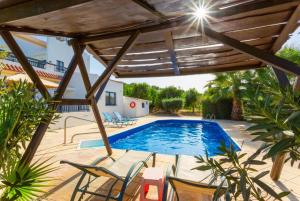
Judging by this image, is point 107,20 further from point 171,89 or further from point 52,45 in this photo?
point 171,89

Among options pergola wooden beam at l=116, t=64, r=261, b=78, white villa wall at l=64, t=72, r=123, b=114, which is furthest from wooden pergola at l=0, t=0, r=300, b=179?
white villa wall at l=64, t=72, r=123, b=114

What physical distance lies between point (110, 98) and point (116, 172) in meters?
17.5

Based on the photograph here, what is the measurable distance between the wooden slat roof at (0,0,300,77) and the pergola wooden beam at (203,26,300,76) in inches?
11.6

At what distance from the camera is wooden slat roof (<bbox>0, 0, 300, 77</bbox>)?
274 cm

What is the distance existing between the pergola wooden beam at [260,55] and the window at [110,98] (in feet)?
56.5

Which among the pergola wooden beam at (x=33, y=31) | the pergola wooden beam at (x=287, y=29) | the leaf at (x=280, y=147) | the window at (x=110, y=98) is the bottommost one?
the leaf at (x=280, y=147)

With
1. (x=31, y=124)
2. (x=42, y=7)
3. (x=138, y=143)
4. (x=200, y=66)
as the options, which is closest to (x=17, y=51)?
(x=42, y=7)

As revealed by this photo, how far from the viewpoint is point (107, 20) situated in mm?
3490

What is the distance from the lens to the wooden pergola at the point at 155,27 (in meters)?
2.77

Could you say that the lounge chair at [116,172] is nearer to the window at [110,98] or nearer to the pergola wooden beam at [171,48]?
the pergola wooden beam at [171,48]

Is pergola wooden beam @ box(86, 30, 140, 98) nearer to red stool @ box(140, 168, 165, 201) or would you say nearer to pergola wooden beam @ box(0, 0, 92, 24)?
pergola wooden beam @ box(0, 0, 92, 24)

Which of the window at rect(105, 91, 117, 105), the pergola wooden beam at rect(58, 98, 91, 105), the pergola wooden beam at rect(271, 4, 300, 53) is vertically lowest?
the pergola wooden beam at rect(58, 98, 91, 105)

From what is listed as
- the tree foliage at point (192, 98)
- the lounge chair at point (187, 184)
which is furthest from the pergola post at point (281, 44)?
the tree foliage at point (192, 98)

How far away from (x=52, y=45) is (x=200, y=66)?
69.7ft
